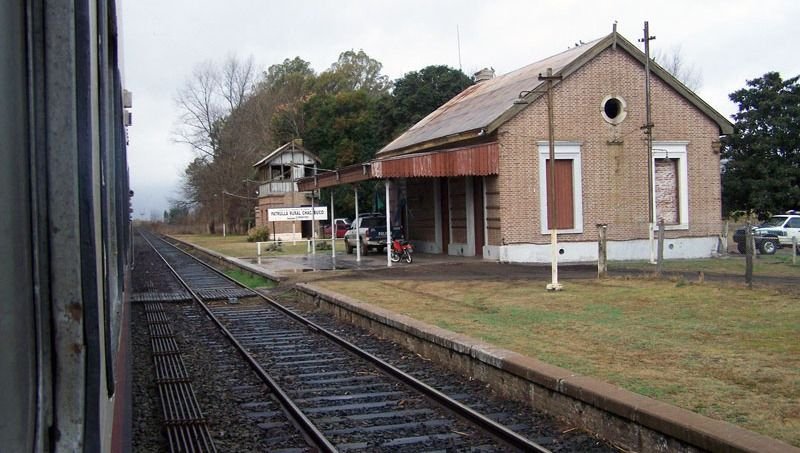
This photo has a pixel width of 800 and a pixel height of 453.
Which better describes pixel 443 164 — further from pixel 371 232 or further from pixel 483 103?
pixel 371 232

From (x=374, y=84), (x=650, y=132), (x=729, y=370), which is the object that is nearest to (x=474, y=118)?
(x=650, y=132)

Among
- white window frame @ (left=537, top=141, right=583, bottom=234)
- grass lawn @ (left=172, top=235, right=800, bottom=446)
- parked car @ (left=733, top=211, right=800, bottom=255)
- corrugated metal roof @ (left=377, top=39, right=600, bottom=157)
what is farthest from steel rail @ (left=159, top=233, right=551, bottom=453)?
parked car @ (left=733, top=211, right=800, bottom=255)

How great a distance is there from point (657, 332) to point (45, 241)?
9528 millimetres

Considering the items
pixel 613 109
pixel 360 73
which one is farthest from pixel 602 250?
pixel 360 73

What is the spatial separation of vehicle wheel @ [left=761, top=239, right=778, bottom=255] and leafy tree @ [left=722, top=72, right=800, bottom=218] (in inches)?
394

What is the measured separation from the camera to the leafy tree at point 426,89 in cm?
4503

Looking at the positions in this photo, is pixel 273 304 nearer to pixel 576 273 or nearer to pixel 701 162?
pixel 576 273

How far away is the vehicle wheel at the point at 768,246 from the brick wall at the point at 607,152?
Answer: 251 cm

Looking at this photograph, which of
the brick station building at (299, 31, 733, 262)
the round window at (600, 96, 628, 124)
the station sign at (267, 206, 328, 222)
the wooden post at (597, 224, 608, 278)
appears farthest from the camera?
the station sign at (267, 206, 328, 222)

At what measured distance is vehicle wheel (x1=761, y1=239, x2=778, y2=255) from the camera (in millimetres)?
26781

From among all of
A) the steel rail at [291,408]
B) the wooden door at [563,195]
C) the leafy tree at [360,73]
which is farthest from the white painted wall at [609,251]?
the leafy tree at [360,73]

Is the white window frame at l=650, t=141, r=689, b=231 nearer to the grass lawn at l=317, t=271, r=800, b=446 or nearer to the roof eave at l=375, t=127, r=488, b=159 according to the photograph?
the roof eave at l=375, t=127, r=488, b=159

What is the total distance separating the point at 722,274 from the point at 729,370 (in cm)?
1213

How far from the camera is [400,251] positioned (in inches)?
979
